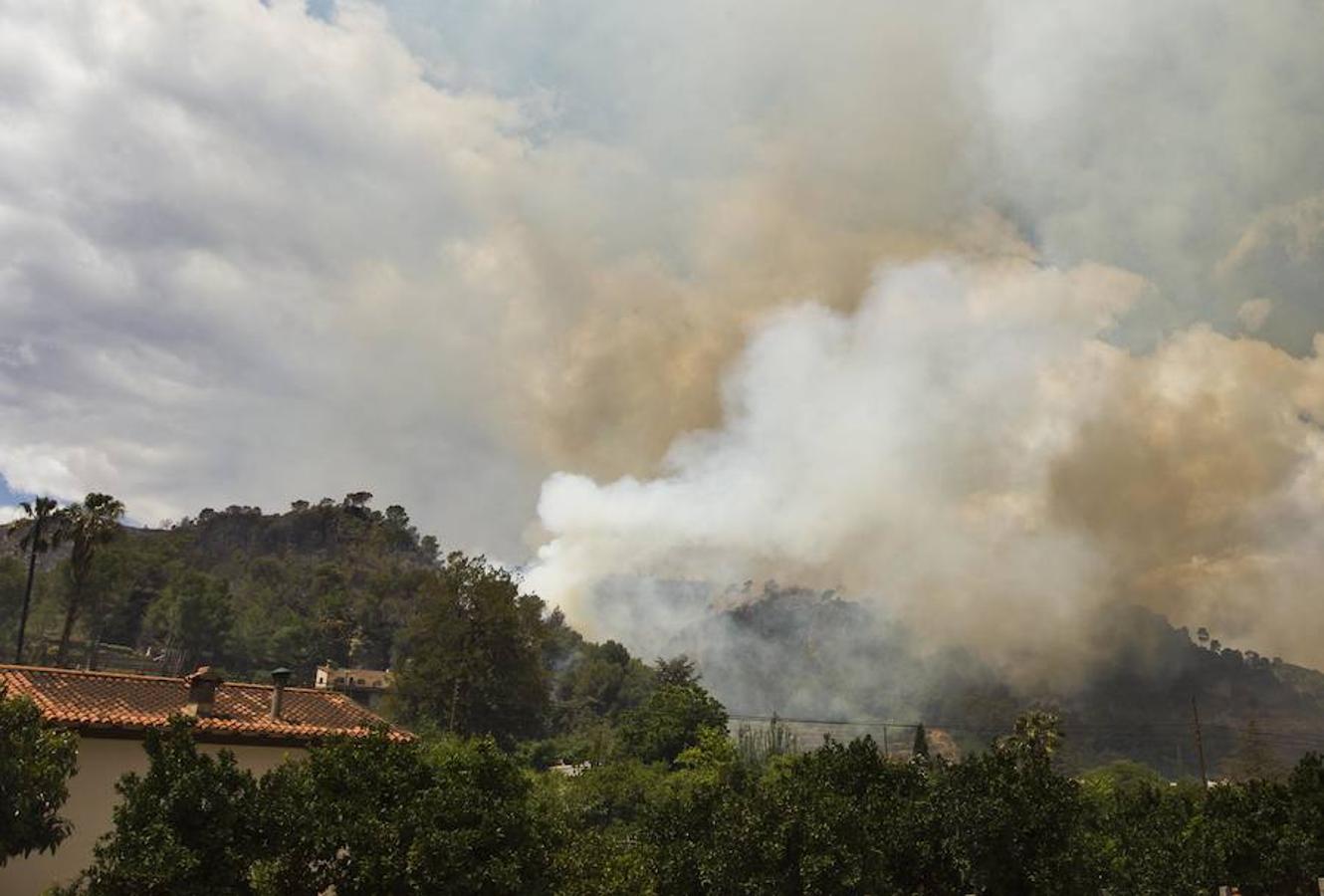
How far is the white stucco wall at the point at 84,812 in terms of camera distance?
22547mm

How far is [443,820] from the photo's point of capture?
15.2 meters

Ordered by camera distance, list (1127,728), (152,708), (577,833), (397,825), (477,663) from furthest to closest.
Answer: (1127,728)
(477,663)
(152,708)
(577,833)
(397,825)

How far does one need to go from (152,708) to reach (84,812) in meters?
4.12

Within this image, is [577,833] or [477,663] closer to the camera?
[577,833]

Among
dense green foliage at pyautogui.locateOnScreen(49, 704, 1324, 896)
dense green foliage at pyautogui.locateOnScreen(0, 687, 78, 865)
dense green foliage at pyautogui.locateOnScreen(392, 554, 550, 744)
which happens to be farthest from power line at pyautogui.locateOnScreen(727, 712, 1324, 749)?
dense green foliage at pyautogui.locateOnScreen(0, 687, 78, 865)

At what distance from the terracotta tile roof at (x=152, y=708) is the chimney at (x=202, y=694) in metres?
0.25

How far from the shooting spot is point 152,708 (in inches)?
1085

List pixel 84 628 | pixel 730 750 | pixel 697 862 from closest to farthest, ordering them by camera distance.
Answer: pixel 697 862
pixel 730 750
pixel 84 628

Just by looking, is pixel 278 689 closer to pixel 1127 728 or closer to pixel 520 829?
pixel 520 829

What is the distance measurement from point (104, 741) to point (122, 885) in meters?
12.7

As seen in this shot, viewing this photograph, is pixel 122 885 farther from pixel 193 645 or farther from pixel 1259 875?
pixel 193 645

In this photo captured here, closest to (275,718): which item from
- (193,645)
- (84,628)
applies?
(193,645)

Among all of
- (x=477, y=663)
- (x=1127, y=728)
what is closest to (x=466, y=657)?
(x=477, y=663)

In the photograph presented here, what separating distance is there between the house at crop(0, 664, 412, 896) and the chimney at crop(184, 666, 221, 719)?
0.10ft
